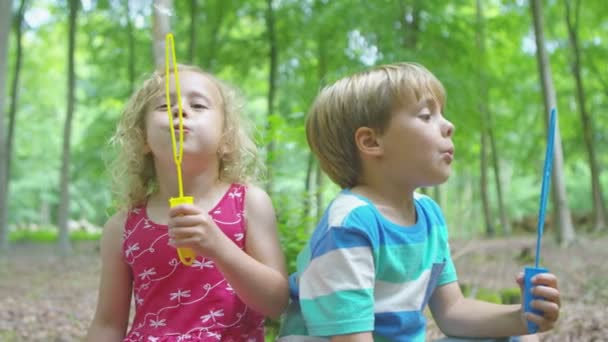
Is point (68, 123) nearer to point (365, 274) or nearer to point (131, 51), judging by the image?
point (131, 51)

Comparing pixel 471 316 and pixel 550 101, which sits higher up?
pixel 550 101

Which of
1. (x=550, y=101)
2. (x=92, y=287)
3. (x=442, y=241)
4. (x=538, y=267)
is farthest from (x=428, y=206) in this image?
(x=550, y=101)

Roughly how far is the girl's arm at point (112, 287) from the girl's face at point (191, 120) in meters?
0.30

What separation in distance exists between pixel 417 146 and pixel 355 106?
0.65ft

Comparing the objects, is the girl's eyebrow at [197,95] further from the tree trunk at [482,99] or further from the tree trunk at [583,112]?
the tree trunk at [583,112]

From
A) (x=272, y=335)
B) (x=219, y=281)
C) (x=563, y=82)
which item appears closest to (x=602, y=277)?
(x=272, y=335)

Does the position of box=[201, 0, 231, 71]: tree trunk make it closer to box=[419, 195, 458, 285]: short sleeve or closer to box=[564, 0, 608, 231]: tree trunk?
box=[564, 0, 608, 231]: tree trunk

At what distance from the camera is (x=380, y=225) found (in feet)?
5.20

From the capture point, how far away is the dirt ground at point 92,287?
12.5ft

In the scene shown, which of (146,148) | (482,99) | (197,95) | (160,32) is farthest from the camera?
(482,99)

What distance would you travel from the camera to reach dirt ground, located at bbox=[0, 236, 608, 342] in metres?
3.81

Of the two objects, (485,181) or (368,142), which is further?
(485,181)

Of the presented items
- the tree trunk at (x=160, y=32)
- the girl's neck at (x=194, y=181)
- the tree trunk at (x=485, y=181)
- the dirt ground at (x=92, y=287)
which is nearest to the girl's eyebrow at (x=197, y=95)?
the girl's neck at (x=194, y=181)

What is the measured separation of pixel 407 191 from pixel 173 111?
2.35ft
